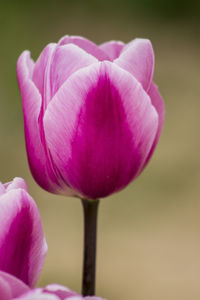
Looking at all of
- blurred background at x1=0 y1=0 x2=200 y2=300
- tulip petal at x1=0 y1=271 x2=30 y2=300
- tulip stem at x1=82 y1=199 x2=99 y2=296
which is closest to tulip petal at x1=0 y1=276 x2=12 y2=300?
tulip petal at x1=0 y1=271 x2=30 y2=300

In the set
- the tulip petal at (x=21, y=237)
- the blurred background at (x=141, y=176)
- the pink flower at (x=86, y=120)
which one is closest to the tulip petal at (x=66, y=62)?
the pink flower at (x=86, y=120)

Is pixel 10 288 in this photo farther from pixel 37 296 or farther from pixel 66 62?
pixel 66 62

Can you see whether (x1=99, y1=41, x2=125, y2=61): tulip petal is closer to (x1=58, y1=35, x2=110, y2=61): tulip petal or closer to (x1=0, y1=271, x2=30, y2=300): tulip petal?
(x1=58, y1=35, x2=110, y2=61): tulip petal

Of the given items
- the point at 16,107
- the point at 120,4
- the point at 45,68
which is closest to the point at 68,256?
the point at 16,107

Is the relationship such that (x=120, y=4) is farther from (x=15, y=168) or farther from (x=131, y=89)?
(x=131, y=89)

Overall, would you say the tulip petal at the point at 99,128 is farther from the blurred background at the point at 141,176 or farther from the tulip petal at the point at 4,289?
the blurred background at the point at 141,176

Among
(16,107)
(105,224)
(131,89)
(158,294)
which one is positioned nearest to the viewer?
(131,89)

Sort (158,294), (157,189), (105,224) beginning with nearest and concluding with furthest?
1. (158,294)
2. (105,224)
3. (157,189)
